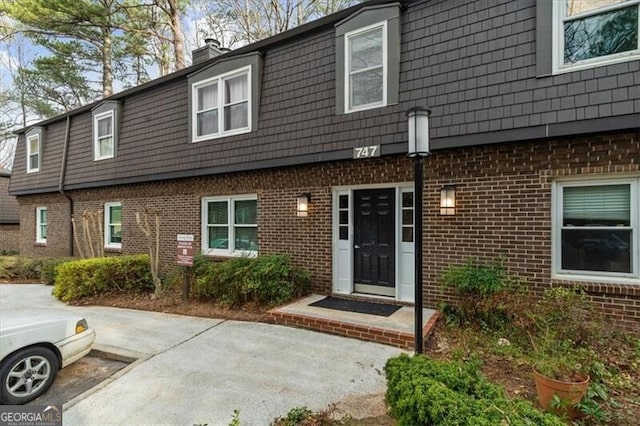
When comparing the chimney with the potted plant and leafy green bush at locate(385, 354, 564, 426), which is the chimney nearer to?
leafy green bush at locate(385, 354, 564, 426)

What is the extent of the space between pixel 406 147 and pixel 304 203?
2.23 metres

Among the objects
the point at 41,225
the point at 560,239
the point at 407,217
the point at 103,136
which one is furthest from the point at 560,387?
the point at 41,225

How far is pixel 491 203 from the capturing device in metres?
5.04

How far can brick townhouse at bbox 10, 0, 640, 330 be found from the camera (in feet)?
14.3

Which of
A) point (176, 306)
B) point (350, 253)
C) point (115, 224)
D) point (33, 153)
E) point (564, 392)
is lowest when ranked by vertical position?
point (176, 306)

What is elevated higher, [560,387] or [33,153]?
[33,153]

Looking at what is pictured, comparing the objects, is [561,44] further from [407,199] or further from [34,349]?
[34,349]

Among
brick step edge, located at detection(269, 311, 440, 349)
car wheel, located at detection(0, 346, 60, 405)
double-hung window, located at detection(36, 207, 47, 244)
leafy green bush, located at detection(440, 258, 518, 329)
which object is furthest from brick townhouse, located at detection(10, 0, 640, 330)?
double-hung window, located at detection(36, 207, 47, 244)

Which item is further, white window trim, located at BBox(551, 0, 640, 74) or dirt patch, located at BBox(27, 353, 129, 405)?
white window trim, located at BBox(551, 0, 640, 74)

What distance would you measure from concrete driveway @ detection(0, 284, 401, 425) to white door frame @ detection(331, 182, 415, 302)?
164 centimetres

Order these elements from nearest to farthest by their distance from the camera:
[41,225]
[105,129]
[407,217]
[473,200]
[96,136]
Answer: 1. [473,200]
2. [407,217]
3. [105,129]
4. [96,136]
5. [41,225]

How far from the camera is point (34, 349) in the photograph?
11.2ft

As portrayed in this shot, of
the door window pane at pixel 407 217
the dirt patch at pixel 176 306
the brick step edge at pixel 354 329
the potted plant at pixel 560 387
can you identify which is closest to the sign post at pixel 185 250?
the dirt patch at pixel 176 306

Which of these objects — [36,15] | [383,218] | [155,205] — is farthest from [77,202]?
[383,218]
